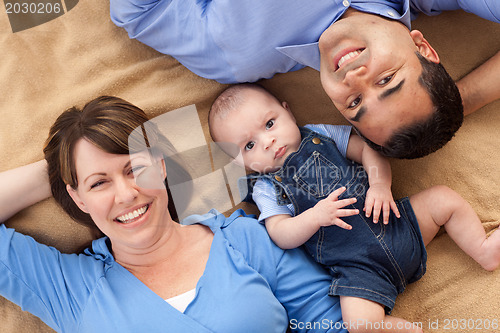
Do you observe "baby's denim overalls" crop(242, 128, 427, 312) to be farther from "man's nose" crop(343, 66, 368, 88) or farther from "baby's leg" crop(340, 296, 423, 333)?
"man's nose" crop(343, 66, 368, 88)

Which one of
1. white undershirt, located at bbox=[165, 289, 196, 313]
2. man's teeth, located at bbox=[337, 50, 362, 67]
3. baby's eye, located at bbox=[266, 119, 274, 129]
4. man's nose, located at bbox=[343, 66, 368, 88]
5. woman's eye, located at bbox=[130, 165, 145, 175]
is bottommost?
white undershirt, located at bbox=[165, 289, 196, 313]

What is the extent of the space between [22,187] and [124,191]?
0.34 metres

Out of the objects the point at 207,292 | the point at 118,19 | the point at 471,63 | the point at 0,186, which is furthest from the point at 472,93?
the point at 0,186

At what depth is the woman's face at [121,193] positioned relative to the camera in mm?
1314

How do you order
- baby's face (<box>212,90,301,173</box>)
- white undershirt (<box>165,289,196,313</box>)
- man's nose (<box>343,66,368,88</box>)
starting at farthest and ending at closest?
baby's face (<box>212,90,301,173</box>) → white undershirt (<box>165,289,196,313</box>) → man's nose (<box>343,66,368,88</box>)

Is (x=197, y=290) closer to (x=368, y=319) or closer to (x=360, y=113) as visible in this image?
(x=368, y=319)

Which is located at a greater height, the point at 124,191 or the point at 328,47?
the point at 328,47

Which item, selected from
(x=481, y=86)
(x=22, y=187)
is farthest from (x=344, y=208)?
(x=22, y=187)

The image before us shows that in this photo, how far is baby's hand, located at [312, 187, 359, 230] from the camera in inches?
52.1

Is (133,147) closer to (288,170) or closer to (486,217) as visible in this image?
(288,170)

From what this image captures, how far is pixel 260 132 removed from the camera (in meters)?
1.50

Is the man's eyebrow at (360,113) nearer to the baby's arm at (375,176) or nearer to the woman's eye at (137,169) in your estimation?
Answer: the baby's arm at (375,176)

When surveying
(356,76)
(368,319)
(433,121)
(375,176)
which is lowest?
(368,319)

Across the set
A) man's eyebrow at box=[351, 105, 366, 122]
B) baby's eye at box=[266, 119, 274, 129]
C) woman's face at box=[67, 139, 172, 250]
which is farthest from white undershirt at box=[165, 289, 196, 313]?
man's eyebrow at box=[351, 105, 366, 122]
